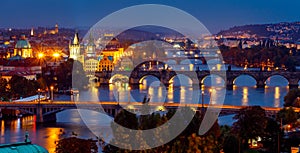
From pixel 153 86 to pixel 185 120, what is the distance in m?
14.2

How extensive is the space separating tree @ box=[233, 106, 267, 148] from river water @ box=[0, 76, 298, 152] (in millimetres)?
2330

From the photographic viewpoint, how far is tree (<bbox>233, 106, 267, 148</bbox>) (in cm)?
781

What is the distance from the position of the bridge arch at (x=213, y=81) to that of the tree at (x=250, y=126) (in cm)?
1153

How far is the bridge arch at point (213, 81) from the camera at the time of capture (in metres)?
20.4

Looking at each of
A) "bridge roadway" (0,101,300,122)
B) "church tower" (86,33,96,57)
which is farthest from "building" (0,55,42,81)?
"bridge roadway" (0,101,300,122)

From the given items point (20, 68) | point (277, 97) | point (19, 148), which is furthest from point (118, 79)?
point (19, 148)

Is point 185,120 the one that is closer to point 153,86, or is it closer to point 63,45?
point 153,86

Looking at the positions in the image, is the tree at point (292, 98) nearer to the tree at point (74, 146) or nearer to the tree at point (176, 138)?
the tree at point (74, 146)

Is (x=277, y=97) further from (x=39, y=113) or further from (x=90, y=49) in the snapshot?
(x=90, y=49)

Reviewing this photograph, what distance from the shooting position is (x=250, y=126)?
8.02 meters

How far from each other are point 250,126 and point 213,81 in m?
13.7

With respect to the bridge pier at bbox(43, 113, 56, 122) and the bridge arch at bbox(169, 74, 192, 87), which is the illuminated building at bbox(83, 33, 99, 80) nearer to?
the bridge arch at bbox(169, 74, 192, 87)

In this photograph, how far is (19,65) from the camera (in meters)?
24.9

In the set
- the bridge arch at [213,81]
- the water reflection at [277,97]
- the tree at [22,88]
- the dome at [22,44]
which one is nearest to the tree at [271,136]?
the water reflection at [277,97]
